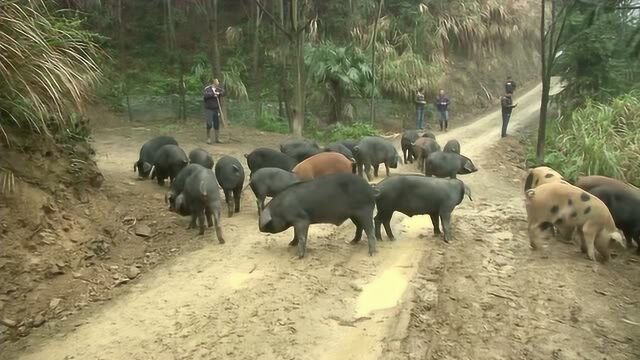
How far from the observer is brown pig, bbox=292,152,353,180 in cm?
895

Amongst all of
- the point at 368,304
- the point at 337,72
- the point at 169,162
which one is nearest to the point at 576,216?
the point at 368,304

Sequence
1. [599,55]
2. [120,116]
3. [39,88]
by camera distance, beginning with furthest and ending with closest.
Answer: [120,116] < [599,55] < [39,88]

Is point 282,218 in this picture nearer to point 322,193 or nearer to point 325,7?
point 322,193

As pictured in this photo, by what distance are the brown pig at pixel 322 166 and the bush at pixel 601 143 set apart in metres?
6.06

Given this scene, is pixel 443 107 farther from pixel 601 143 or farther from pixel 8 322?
pixel 8 322

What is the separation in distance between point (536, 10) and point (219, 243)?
33.8 meters

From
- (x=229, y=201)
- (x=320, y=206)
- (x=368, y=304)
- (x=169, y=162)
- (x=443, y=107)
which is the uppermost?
(x=443, y=107)

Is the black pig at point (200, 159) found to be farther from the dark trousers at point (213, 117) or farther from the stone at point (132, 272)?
the dark trousers at point (213, 117)

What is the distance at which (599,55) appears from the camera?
17.8m

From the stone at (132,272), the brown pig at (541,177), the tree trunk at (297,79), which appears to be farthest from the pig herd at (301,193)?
the tree trunk at (297,79)

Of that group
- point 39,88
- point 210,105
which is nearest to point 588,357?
point 39,88

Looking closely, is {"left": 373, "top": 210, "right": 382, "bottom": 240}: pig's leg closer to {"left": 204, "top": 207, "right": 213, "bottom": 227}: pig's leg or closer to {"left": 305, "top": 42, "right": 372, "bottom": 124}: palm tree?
{"left": 204, "top": 207, "right": 213, "bottom": 227}: pig's leg

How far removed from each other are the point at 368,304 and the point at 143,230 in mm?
3630

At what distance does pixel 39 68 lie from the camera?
250 inches
